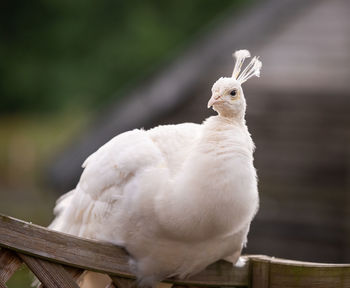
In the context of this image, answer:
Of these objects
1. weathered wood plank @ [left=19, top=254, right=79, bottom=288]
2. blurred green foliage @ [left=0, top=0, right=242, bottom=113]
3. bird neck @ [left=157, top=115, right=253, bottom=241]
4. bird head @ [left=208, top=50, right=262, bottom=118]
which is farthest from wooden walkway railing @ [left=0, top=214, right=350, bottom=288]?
blurred green foliage @ [left=0, top=0, right=242, bottom=113]

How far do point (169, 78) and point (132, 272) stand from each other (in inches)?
201

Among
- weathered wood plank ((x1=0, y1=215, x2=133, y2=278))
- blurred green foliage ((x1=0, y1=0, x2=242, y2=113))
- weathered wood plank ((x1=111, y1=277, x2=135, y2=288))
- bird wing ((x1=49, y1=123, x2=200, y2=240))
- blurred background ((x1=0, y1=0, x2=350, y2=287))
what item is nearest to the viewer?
weathered wood plank ((x1=0, y1=215, x2=133, y2=278))

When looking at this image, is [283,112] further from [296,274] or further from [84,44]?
[84,44]

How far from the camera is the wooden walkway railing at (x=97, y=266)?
6.37 feet

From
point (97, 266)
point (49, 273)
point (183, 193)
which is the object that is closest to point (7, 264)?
point (49, 273)

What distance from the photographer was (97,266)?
2080 mm

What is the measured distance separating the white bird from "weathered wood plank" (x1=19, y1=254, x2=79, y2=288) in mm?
284

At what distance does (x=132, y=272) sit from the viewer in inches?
87.4

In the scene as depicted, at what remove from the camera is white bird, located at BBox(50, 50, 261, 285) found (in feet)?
7.23

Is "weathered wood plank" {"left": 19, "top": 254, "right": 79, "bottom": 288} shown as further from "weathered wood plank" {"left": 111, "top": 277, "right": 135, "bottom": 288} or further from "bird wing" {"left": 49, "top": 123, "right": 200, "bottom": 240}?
"bird wing" {"left": 49, "top": 123, "right": 200, "bottom": 240}

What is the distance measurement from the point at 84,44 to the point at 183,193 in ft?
40.9

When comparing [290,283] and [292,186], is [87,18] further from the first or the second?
[290,283]

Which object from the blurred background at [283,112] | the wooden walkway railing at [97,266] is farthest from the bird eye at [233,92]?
Result: the blurred background at [283,112]

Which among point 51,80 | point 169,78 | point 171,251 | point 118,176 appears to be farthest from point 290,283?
point 51,80
